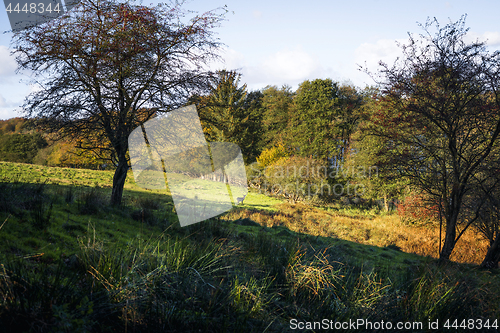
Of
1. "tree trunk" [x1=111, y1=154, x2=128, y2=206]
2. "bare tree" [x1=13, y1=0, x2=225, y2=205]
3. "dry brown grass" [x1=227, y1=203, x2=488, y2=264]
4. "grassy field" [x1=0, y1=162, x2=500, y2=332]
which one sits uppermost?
"bare tree" [x1=13, y1=0, x2=225, y2=205]

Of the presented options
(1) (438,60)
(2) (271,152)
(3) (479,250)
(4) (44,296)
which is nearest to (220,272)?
(4) (44,296)

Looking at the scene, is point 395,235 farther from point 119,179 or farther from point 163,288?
point 163,288

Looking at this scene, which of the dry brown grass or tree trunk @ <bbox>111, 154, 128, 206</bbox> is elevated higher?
tree trunk @ <bbox>111, 154, 128, 206</bbox>

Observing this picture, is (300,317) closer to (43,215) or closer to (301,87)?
(43,215)

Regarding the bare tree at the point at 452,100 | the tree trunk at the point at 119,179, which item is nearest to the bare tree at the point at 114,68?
the tree trunk at the point at 119,179

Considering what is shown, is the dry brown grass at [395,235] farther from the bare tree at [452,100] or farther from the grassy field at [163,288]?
the grassy field at [163,288]

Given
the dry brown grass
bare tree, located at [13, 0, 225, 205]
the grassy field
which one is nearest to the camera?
the grassy field

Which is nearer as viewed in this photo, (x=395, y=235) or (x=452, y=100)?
(x=452, y=100)

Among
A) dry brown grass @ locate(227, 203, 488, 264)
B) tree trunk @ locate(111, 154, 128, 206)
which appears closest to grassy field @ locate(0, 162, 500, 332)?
tree trunk @ locate(111, 154, 128, 206)

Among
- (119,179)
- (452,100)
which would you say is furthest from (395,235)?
(119,179)

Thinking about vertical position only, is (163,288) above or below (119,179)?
below

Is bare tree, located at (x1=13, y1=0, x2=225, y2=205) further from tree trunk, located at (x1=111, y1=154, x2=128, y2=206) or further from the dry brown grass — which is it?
the dry brown grass

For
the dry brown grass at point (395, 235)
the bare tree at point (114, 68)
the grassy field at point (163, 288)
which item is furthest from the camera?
the dry brown grass at point (395, 235)

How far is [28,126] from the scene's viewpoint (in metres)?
7.16
